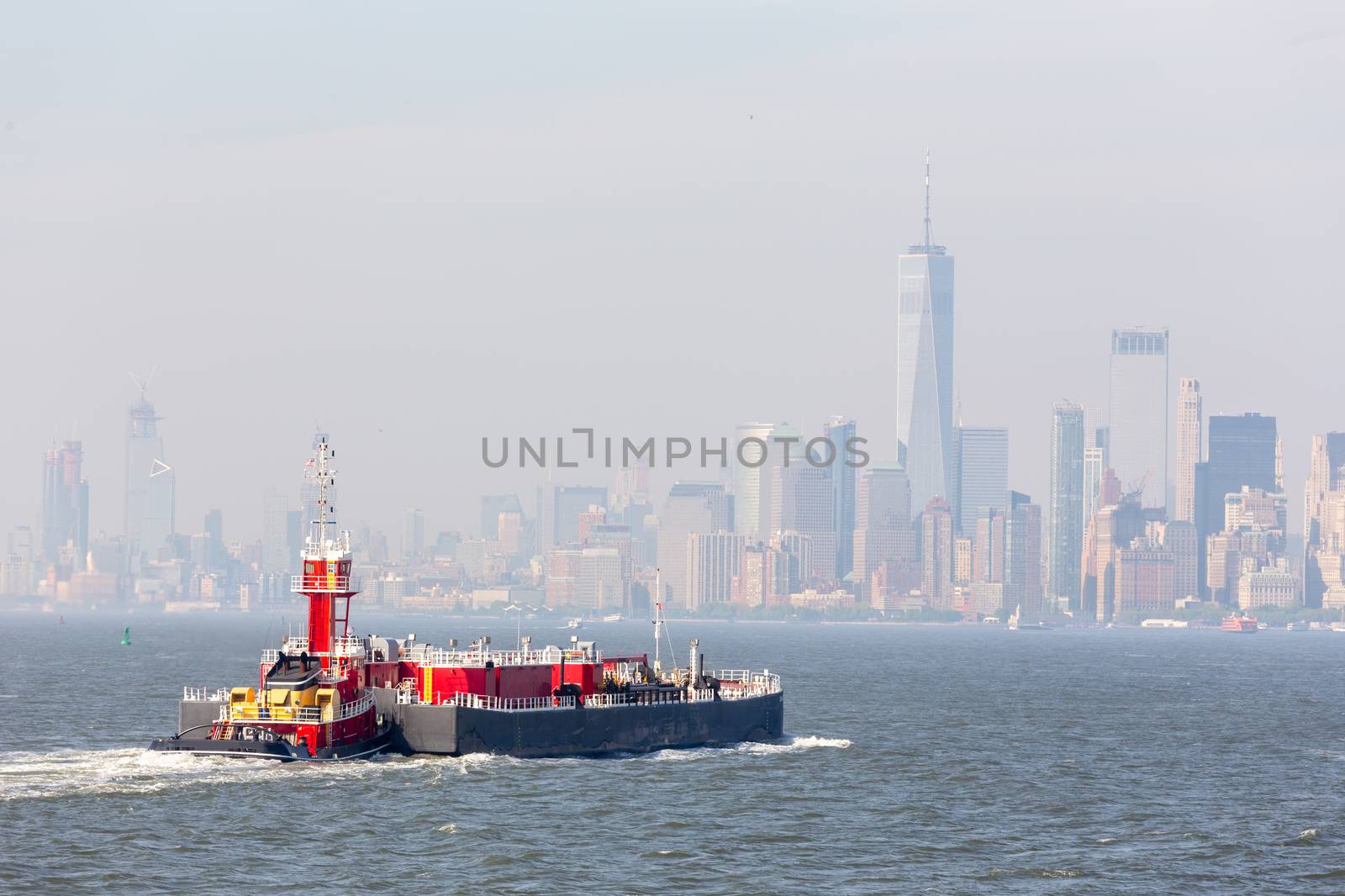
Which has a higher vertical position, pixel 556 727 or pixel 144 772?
pixel 556 727

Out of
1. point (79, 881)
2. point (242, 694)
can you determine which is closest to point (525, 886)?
point (79, 881)

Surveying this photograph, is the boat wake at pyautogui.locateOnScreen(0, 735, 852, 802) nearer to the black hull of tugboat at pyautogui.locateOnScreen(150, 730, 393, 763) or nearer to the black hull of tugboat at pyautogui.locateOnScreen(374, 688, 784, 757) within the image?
the black hull of tugboat at pyautogui.locateOnScreen(150, 730, 393, 763)

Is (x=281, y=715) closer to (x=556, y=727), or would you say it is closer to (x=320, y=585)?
(x=320, y=585)

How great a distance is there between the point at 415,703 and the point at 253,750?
913 centimetres

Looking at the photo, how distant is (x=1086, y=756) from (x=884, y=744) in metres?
11.0

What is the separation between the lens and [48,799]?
74.4 metres

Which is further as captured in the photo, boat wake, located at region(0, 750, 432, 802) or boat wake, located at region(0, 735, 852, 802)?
boat wake, located at region(0, 735, 852, 802)

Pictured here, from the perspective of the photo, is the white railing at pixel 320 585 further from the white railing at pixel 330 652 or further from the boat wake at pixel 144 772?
the boat wake at pixel 144 772

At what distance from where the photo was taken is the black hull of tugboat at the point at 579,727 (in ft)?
279

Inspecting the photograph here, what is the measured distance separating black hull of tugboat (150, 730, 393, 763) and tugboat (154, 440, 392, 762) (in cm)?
4

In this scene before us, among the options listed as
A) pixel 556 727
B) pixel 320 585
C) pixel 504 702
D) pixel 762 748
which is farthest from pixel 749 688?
pixel 320 585

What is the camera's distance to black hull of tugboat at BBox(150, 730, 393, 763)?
7975 cm

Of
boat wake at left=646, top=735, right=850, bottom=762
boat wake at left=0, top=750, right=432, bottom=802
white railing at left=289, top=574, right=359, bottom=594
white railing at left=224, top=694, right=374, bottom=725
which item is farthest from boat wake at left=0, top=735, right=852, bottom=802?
white railing at left=289, top=574, right=359, bottom=594

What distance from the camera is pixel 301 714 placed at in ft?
266
